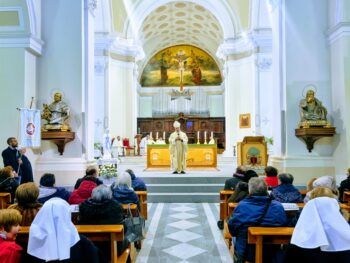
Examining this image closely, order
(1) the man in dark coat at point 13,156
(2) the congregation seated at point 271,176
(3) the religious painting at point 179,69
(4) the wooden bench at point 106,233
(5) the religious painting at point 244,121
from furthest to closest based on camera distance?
(3) the religious painting at point 179,69 → (5) the religious painting at point 244,121 → (1) the man in dark coat at point 13,156 → (2) the congregation seated at point 271,176 → (4) the wooden bench at point 106,233

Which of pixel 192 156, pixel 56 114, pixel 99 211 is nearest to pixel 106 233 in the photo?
pixel 99 211

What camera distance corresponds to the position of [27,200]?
3.00 metres

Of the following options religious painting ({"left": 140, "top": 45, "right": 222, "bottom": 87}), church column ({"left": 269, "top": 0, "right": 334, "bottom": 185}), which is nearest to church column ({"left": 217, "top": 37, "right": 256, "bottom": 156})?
church column ({"left": 269, "top": 0, "right": 334, "bottom": 185})

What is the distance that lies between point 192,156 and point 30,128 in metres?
6.46

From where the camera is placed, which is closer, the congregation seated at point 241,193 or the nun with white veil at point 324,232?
the nun with white veil at point 324,232

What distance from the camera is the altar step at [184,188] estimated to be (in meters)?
8.53

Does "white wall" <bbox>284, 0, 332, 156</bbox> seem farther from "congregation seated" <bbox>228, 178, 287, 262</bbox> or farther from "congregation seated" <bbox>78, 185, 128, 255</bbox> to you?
"congregation seated" <bbox>78, 185, 128, 255</bbox>

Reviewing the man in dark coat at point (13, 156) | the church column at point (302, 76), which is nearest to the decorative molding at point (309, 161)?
the church column at point (302, 76)

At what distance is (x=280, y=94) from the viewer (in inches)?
338

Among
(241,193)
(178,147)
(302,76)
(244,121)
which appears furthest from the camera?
(244,121)

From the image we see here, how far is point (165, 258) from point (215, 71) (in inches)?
887

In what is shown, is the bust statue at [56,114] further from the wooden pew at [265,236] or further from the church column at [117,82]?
the church column at [117,82]

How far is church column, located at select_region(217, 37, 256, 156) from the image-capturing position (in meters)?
15.9

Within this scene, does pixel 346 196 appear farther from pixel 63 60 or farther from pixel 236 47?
pixel 236 47
